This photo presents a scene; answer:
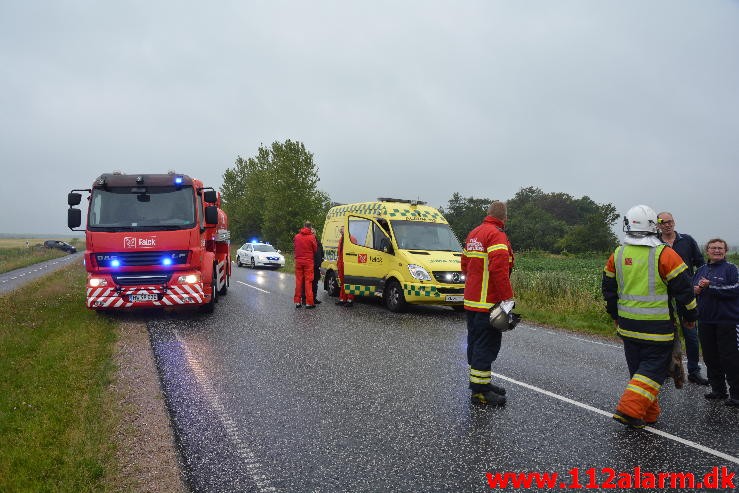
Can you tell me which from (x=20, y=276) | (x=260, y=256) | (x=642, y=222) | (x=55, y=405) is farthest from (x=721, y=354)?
(x=20, y=276)

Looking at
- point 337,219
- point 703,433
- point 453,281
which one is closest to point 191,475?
point 703,433

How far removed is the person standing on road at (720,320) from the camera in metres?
5.12

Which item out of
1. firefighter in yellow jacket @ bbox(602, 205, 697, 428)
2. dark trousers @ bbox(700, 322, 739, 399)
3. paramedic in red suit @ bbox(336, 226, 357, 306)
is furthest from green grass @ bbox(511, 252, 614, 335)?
firefighter in yellow jacket @ bbox(602, 205, 697, 428)

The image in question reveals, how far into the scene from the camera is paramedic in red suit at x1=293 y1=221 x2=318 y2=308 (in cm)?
1178

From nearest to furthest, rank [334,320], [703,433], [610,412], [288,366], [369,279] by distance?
[703,433]
[610,412]
[288,366]
[334,320]
[369,279]

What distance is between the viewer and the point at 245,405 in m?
4.89

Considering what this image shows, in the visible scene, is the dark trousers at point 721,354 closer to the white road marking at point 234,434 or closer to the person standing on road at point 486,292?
the person standing on road at point 486,292

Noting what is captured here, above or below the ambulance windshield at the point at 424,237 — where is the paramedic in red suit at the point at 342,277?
below

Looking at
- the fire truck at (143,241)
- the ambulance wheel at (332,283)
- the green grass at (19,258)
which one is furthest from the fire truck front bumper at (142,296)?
the green grass at (19,258)

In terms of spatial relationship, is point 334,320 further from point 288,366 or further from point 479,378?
point 479,378

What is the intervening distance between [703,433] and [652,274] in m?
1.39

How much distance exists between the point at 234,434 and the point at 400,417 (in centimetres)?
144

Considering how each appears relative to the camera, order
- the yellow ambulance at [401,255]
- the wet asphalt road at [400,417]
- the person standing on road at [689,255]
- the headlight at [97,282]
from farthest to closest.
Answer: the yellow ambulance at [401,255] → the headlight at [97,282] → the person standing on road at [689,255] → the wet asphalt road at [400,417]

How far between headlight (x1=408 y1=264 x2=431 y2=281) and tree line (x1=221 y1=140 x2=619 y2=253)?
34148 millimetres
